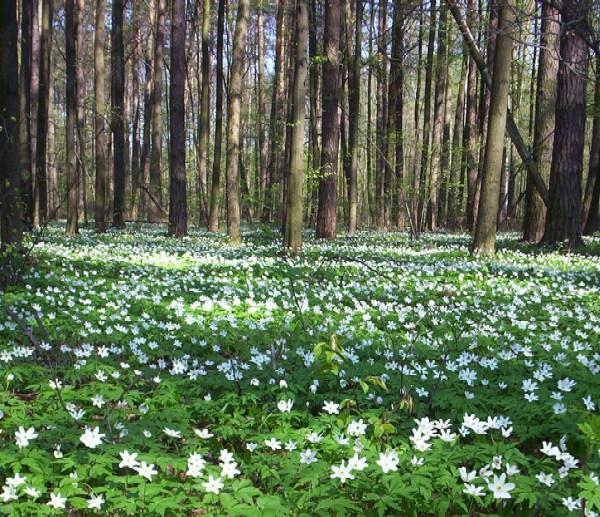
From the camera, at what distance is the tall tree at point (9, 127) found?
23.2 feet

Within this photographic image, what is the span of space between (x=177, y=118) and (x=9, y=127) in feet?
29.2

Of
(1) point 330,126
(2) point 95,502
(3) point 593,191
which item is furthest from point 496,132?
(2) point 95,502

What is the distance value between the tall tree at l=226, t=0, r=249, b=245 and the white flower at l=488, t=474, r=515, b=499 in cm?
1180

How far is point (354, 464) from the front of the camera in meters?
2.29

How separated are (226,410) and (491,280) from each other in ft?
19.3

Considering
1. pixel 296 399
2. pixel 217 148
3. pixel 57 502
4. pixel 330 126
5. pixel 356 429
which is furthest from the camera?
pixel 217 148

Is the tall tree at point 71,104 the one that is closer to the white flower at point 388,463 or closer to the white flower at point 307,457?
the white flower at point 307,457

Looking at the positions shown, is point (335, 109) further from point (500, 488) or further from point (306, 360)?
point (500, 488)

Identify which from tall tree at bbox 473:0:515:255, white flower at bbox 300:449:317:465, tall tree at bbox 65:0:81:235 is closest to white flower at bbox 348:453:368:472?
Result: white flower at bbox 300:449:317:465

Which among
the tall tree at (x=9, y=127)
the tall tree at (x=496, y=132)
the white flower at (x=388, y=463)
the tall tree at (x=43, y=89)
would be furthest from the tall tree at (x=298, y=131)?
the white flower at (x=388, y=463)

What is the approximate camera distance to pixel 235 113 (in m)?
13.1

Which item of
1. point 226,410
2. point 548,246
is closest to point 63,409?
point 226,410

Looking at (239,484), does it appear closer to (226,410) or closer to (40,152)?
(226,410)

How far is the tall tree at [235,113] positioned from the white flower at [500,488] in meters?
11.8
